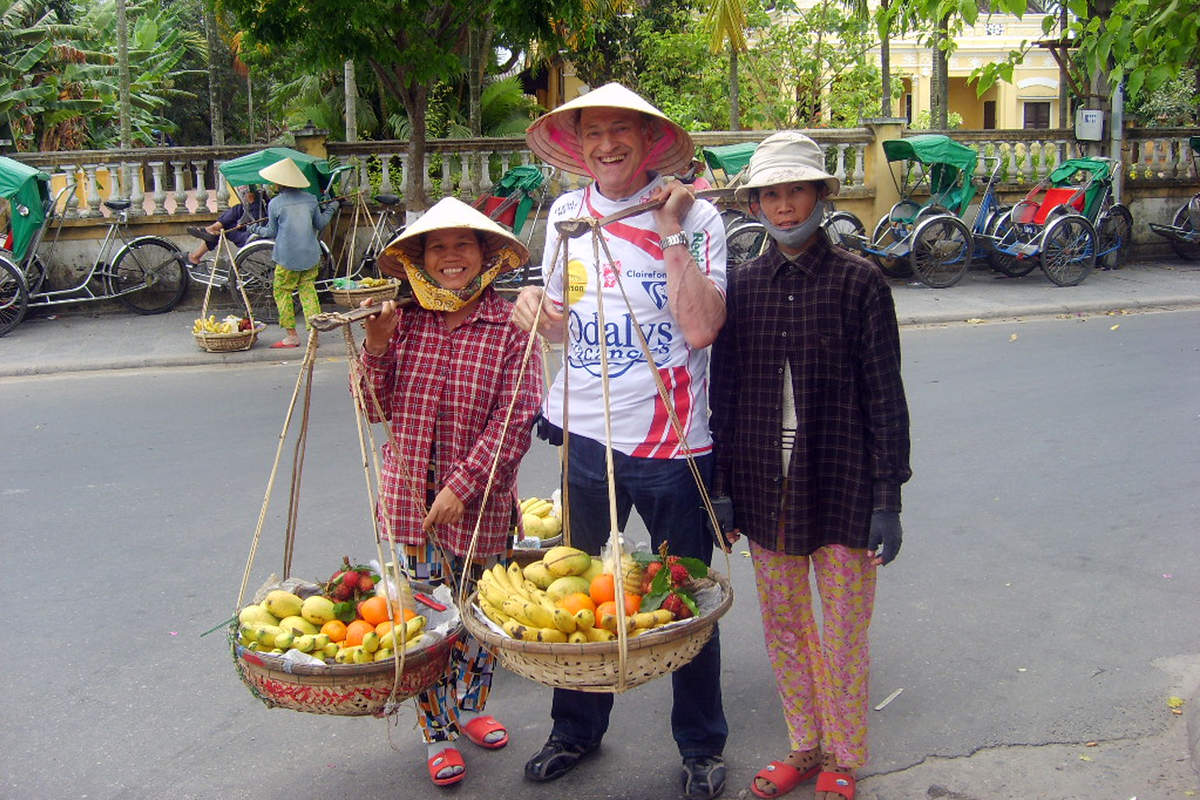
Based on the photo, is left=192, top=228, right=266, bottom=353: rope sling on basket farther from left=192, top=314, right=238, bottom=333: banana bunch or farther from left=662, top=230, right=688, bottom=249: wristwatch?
left=662, top=230, right=688, bottom=249: wristwatch

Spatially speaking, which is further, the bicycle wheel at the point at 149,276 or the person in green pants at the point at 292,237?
the bicycle wheel at the point at 149,276

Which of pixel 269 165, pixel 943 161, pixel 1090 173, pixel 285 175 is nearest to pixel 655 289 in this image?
pixel 285 175

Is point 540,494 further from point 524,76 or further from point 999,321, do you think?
point 524,76

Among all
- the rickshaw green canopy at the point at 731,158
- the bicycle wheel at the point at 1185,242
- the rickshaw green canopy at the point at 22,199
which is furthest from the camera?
the bicycle wheel at the point at 1185,242

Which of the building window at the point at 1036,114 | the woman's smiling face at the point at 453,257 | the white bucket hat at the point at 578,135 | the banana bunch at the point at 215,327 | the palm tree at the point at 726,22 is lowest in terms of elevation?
the banana bunch at the point at 215,327

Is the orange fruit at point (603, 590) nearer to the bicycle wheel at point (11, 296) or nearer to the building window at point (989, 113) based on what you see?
the bicycle wheel at point (11, 296)

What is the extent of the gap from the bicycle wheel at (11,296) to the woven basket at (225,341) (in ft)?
7.34

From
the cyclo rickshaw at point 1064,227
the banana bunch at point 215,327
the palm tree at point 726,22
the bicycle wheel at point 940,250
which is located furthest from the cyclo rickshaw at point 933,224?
the banana bunch at point 215,327

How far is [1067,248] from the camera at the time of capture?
12656 mm

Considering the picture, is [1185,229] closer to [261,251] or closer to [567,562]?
[261,251]

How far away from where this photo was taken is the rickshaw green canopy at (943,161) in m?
12.8

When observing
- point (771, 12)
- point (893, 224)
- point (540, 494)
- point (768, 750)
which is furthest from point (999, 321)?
point (771, 12)

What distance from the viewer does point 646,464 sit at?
9.78 feet

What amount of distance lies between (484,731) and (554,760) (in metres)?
0.31
